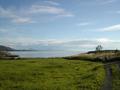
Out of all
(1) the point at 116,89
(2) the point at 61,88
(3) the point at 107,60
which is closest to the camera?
(1) the point at 116,89

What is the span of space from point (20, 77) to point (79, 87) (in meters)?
14.1

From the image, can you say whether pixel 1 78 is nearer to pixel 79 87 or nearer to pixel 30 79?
pixel 30 79

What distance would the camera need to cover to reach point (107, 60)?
320 ft

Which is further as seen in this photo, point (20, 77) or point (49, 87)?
point (20, 77)

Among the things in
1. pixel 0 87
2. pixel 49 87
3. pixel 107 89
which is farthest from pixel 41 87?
pixel 107 89

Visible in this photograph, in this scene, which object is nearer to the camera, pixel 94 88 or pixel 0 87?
pixel 94 88

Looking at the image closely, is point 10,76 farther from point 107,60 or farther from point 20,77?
point 107,60

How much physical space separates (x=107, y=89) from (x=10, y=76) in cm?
2104

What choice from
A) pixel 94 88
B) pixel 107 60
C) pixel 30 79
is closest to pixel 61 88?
pixel 94 88

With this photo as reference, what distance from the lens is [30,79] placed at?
4528 cm

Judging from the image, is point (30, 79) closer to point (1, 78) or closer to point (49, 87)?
point (1, 78)

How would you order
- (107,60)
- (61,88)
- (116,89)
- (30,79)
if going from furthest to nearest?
(107,60) < (30,79) < (61,88) < (116,89)

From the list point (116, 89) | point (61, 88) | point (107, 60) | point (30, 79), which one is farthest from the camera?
point (107, 60)

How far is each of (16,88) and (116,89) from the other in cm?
1303
